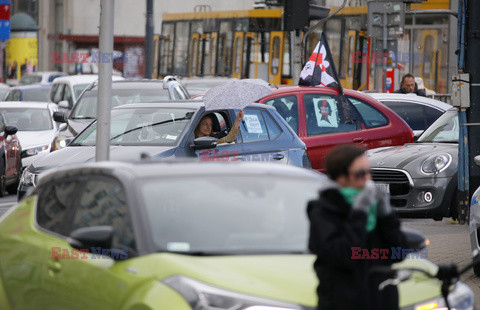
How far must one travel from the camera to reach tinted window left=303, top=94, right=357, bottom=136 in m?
15.4

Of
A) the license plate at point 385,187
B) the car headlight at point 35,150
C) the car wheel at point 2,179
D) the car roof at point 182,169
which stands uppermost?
the car roof at point 182,169

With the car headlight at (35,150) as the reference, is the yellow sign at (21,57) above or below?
above

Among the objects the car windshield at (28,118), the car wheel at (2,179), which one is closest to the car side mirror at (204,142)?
the car wheel at (2,179)

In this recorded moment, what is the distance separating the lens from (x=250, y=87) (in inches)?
512

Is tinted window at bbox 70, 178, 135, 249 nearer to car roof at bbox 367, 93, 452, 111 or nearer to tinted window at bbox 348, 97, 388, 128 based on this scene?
tinted window at bbox 348, 97, 388, 128

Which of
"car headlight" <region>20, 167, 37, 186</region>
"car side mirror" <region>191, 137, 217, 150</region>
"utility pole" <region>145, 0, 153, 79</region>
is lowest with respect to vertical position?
"car headlight" <region>20, 167, 37, 186</region>

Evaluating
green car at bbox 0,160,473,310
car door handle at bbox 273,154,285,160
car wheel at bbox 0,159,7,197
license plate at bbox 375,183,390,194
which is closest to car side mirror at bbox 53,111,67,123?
car wheel at bbox 0,159,7,197

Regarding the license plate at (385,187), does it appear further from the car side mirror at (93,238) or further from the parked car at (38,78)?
the parked car at (38,78)

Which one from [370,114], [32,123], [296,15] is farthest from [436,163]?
[32,123]

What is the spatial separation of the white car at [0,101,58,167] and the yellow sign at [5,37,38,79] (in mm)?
41874

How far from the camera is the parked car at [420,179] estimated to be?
45.0ft

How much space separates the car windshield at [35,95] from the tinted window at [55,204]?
24.0 m

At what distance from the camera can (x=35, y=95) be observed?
3061cm

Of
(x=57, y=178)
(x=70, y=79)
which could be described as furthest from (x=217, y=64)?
(x=57, y=178)
